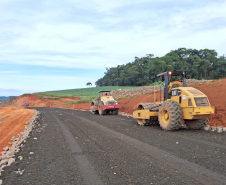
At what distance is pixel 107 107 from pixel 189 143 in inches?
543

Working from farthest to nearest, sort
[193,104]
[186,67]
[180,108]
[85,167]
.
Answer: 1. [186,67]
2. [180,108]
3. [193,104]
4. [85,167]

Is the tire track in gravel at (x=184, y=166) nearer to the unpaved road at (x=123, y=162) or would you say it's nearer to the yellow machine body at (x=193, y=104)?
the unpaved road at (x=123, y=162)

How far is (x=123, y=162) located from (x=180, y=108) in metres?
5.20

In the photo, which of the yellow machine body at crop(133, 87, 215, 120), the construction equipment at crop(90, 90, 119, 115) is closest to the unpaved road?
the yellow machine body at crop(133, 87, 215, 120)

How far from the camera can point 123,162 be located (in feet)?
18.5

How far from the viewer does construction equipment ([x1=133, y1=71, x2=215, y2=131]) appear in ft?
31.0

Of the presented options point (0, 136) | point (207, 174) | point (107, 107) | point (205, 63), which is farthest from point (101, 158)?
point (205, 63)

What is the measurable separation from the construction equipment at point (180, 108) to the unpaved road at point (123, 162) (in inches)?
51.7

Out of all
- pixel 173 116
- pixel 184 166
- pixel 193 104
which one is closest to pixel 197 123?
pixel 193 104

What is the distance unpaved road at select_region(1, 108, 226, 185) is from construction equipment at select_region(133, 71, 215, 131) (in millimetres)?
1313

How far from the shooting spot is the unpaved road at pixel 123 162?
4562 mm

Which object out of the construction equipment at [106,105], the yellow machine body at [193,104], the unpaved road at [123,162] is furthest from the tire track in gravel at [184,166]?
the construction equipment at [106,105]

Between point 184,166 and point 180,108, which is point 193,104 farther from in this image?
point 184,166

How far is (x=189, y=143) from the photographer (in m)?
7.58
